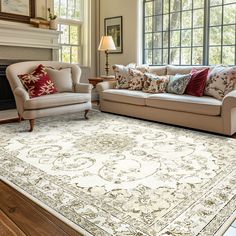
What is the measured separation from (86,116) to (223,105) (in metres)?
2.11

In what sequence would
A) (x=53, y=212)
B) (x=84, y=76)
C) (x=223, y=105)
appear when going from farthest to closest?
(x=84, y=76) < (x=223, y=105) < (x=53, y=212)

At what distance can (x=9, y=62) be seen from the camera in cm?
486

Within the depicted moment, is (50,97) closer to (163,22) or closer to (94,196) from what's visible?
(94,196)

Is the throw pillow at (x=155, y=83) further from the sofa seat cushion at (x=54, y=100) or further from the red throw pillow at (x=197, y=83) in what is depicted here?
the sofa seat cushion at (x=54, y=100)

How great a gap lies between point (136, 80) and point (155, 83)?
434mm

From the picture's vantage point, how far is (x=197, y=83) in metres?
3.81

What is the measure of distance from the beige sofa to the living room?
0.02 metres

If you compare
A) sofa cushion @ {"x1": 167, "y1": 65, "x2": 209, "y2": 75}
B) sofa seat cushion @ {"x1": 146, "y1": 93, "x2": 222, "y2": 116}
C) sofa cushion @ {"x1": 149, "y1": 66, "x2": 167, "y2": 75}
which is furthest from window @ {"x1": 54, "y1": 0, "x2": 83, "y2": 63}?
sofa seat cushion @ {"x1": 146, "y1": 93, "x2": 222, "y2": 116}

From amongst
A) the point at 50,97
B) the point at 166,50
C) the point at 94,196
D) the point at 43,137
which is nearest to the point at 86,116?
the point at 50,97

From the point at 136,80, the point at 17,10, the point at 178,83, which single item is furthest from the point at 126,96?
the point at 17,10

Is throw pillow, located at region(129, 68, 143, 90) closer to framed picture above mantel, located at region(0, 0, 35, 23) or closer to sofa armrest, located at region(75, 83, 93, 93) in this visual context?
sofa armrest, located at region(75, 83, 93, 93)

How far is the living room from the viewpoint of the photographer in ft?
5.56

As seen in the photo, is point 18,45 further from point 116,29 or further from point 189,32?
point 189,32

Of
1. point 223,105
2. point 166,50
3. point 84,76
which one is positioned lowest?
point 223,105
